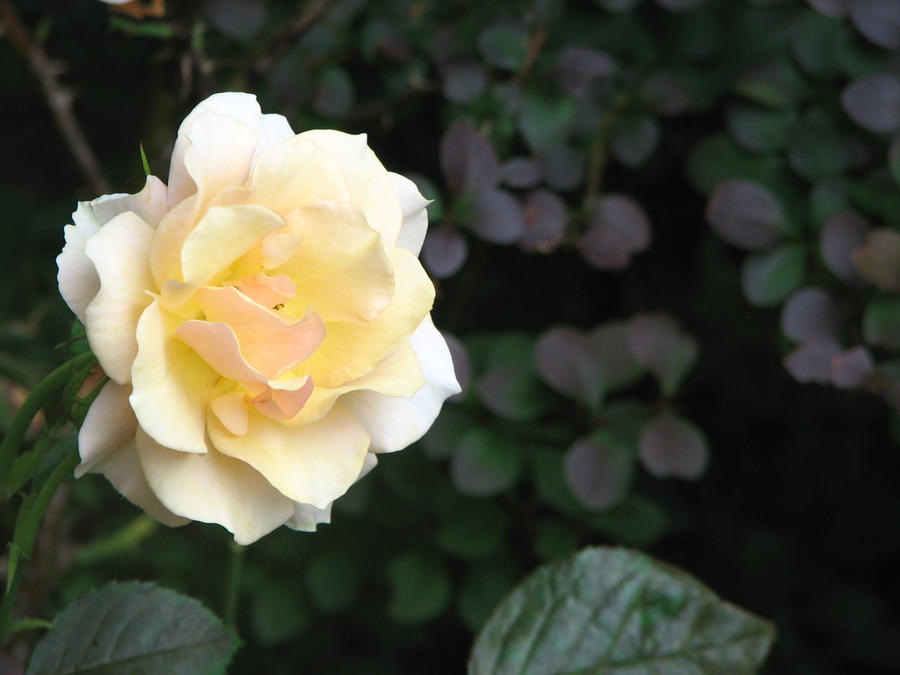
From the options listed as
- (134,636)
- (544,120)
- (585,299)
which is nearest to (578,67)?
(544,120)

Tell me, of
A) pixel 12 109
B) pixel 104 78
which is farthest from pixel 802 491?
pixel 12 109

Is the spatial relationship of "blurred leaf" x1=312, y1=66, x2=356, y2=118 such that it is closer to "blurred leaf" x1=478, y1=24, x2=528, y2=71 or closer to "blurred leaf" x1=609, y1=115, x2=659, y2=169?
"blurred leaf" x1=478, y1=24, x2=528, y2=71

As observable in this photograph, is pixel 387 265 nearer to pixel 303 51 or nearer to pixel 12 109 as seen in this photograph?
pixel 303 51

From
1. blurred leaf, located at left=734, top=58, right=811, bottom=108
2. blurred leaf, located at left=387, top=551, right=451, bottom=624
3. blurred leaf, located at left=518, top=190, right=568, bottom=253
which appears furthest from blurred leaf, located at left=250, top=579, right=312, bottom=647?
blurred leaf, located at left=734, top=58, right=811, bottom=108

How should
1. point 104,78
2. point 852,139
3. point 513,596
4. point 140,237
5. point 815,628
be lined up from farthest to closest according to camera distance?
point 104,78 < point 815,628 < point 852,139 < point 513,596 < point 140,237

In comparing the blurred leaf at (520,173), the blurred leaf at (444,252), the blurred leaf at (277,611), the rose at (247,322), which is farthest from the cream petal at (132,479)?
the blurred leaf at (277,611)

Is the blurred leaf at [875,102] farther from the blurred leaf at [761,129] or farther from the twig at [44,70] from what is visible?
the twig at [44,70]
